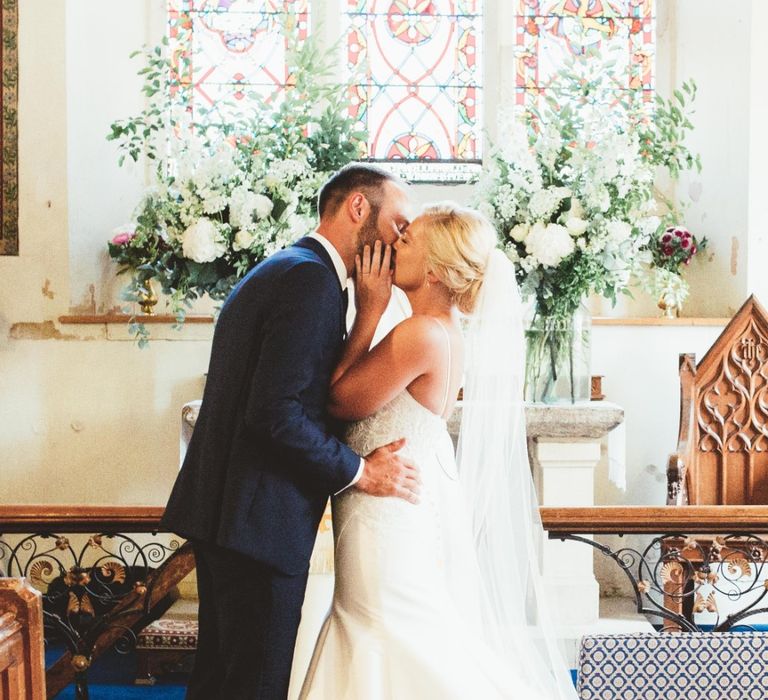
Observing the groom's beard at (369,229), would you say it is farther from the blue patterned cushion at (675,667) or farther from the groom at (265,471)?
the blue patterned cushion at (675,667)

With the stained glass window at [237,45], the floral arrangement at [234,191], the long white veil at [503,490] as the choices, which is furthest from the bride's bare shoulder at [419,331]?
the stained glass window at [237,45]

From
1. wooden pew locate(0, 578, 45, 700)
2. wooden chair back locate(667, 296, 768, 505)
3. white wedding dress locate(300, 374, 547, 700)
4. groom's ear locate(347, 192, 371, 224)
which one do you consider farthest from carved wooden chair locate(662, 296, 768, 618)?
wooden pew locate(0, 578, 45, 700)

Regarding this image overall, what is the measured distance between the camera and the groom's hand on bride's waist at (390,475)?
2.44 metres

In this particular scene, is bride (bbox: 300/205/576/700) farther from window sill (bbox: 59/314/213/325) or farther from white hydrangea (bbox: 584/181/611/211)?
window sill (bbox: 59/314/213/325)

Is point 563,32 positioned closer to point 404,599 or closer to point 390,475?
point 390,475

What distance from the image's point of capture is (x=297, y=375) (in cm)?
227

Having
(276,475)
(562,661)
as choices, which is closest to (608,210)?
(562,661)

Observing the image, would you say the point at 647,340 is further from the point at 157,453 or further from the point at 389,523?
the point at 389,523

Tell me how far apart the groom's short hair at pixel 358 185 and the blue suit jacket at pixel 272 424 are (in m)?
0.15

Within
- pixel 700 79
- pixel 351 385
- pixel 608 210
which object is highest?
pixel 700 79

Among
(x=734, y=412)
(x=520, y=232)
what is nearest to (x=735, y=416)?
(x=734, y=412)

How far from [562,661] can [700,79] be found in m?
4.22

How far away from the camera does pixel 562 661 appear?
8.91ft

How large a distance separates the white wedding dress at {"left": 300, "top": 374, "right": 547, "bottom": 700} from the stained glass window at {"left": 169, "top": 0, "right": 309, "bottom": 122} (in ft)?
13.2
